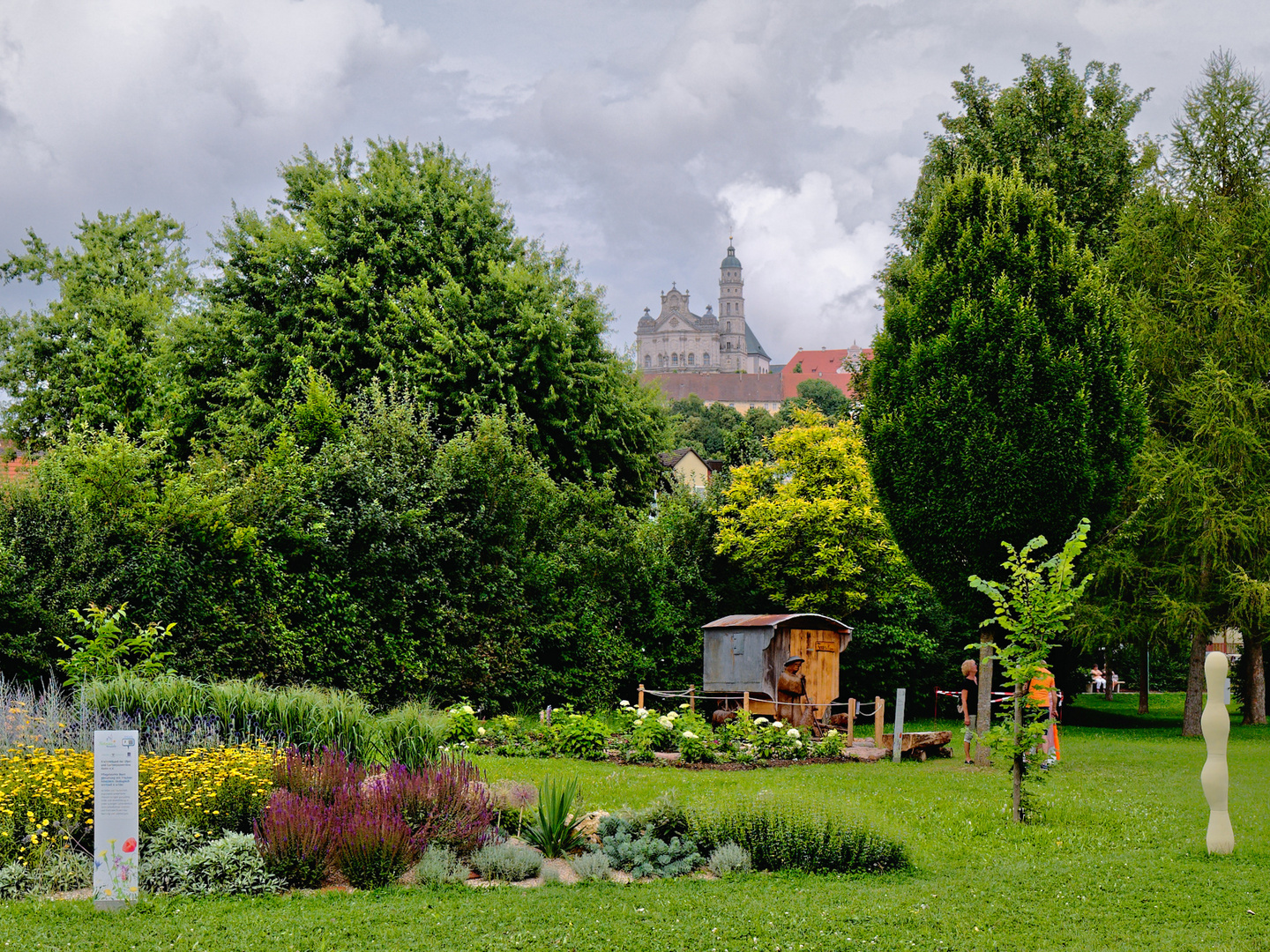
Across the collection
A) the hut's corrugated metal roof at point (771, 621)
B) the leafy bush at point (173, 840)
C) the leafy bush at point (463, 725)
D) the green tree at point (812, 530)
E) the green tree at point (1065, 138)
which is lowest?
the leafy bush at point (463, 725)

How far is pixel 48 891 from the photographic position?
6.93 m

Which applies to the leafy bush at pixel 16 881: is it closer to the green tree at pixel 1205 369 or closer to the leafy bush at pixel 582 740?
the leafy bush at pixel 582 740

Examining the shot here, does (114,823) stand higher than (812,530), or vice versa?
(812,530)

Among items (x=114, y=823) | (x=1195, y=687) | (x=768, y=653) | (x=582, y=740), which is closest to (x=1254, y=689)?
(x=1195, y=687)

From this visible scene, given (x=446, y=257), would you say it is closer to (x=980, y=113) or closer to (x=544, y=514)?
(x=544, y=514)

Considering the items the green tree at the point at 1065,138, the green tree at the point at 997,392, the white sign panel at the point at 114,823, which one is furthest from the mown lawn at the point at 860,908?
the green tree at the point at 1065,138

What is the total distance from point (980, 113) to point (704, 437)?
60734 mm

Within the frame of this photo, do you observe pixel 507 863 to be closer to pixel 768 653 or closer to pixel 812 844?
pixel 812 844

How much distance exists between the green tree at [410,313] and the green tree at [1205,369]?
1134cm

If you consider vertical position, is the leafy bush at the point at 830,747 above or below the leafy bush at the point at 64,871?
below

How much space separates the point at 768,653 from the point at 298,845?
1131 cm

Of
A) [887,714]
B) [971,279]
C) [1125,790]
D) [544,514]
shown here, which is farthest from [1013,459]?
[887,714]

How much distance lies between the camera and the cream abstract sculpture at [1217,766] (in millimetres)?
8477

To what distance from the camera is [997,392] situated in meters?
15.2
